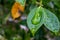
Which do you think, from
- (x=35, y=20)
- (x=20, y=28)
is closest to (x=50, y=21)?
(x=35, y=20)

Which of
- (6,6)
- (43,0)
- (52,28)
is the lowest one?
(52,28)

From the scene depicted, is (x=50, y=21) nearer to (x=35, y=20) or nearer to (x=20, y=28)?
(x=35, y=20)

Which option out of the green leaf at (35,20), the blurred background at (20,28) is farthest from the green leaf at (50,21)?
the blurred background at (20,28)

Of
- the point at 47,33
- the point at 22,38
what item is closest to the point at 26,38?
the point at 22,38

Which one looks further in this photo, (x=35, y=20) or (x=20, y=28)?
(x=20, y=28)

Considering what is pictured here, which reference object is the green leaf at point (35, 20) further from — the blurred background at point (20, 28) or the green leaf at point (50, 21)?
the blurred background at point (20, 28)

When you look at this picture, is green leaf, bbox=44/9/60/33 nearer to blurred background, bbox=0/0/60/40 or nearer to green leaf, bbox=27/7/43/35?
green leaf, bbox=27/7/43/35

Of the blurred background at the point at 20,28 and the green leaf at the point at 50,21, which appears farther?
the blurred background at the point at 20,28

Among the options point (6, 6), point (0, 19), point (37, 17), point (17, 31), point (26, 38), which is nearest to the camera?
point (37, 17)

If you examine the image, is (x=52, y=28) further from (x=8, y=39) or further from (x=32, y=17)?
(x=8, y=39)

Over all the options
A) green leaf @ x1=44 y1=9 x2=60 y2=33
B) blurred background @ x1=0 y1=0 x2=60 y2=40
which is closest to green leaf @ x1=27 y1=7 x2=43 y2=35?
green leaf @ x1=44 y1=9 x2=60 y2=33

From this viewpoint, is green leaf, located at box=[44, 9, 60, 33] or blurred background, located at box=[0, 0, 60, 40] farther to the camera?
blurred background, located at box=[0, 0, 60, 40]
